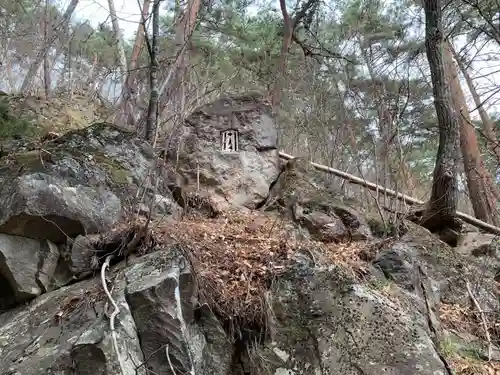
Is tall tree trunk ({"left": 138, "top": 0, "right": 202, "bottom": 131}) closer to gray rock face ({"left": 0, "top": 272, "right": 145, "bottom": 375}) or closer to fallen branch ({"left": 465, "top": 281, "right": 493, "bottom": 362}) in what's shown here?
gray rock face ({"left": 0, "top": 272, "right": 145, "bottom": 375})

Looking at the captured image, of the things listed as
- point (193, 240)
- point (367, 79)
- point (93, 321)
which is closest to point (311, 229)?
point (193, 240)

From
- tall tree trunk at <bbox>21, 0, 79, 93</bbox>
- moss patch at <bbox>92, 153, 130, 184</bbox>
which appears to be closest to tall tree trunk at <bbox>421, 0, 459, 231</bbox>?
moss patch at <bbox>92, 153, 130, 184</bbox>

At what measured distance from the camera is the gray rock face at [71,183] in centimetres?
407

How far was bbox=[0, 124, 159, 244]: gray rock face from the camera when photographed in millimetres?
4074

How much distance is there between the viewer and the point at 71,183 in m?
4.59

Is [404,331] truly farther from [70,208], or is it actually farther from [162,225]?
[70,208]

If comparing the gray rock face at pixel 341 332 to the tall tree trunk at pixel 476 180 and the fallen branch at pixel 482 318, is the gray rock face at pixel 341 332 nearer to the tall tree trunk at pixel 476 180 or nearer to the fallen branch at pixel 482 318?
the fallen branch at pixel 482 318

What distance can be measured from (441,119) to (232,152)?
3169 millimetres

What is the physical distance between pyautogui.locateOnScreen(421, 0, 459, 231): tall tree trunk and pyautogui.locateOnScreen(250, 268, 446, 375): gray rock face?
2.55m

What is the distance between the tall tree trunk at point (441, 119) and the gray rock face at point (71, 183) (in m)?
3.88

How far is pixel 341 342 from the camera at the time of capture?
367cm

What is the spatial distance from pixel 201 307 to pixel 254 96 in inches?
197

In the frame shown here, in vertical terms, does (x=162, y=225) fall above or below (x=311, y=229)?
above

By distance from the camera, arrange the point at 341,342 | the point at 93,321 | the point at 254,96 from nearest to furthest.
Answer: the point at 93,321, the point at 341,342, the point at 254,96
